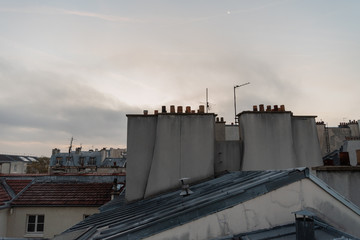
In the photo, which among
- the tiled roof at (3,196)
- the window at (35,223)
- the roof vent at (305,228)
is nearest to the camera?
the roof vent at (305,228)

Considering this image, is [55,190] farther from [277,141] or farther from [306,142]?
[306,142]

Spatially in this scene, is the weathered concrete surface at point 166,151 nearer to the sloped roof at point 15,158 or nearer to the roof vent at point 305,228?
the roof vent at point 305,228

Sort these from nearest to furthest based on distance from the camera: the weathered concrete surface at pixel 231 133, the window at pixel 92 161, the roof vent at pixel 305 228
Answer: the roof vent at pixel 305 228, the weathered concrete surface at pixel 231 133, the window at pixel 92 161

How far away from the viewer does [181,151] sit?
973 cm

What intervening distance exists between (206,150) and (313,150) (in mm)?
4509

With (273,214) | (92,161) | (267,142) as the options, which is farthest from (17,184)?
(92,161)

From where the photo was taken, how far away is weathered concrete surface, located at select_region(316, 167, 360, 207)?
654 cm

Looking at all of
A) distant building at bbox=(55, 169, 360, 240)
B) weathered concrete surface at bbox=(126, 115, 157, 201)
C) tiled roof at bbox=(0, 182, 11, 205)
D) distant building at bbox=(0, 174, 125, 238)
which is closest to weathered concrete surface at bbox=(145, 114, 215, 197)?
weathered concrete surface at bbox=(126, 115, 157, 201)

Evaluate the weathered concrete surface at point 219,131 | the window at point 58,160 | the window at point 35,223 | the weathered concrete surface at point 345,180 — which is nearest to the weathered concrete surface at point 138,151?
the weathered concrete surface at point 219,131

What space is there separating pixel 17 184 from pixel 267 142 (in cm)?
1811

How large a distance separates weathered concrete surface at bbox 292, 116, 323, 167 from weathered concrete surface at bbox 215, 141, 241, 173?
2466 millimetres

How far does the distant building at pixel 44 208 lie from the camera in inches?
590

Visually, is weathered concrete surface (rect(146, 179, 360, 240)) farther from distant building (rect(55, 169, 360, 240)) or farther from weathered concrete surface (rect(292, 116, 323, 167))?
weathered concrete surface (rect(292, 116, 323, 167))

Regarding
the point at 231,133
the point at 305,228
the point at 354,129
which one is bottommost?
the point at 305,228
